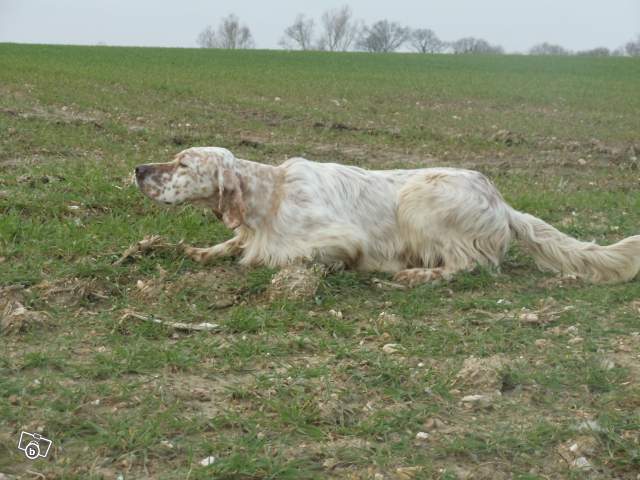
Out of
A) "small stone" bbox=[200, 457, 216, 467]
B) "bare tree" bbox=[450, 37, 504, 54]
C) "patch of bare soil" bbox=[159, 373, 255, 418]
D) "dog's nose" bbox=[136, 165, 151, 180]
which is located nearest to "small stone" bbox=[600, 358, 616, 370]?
"patch of bare soil" bbox=[159, 373, 255, 418]

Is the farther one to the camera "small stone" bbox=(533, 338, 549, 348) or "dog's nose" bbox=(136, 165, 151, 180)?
"dog's nose" bbox=(136, 165, 151, 180)

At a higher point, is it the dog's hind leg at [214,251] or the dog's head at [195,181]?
the dog's head at [195,181]

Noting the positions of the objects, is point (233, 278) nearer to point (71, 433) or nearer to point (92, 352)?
point (92, 352)

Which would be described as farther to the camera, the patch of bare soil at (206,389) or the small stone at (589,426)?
the patch of bare soil at (206,389)

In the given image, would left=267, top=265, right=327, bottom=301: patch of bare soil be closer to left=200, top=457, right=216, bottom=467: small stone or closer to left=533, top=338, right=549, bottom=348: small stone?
left=533, top=338, right=549, bottom=348: small stone

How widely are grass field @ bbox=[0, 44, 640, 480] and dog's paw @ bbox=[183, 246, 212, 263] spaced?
0.25ft

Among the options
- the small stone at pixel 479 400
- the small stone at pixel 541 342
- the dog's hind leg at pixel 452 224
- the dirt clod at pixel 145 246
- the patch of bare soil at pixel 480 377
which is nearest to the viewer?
the small stone at pixel 479 400

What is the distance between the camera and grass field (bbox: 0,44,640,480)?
3.67 meters

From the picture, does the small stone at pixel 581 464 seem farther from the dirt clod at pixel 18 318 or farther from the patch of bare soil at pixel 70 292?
the patch of bare soil at pixel 70 292

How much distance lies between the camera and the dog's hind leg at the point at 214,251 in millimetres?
6578

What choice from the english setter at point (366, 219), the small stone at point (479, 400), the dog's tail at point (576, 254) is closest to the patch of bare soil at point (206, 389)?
the small stone at point (479, 400)

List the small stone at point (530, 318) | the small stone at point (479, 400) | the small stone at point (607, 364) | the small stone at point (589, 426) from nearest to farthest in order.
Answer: the small stone at point (589, 426) → the small stone at point (479, 400) → the small stone at point (607, 364) → the small stone at point (530, 318)

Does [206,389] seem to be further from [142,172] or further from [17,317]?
[142,172]

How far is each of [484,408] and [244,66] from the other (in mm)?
25603
